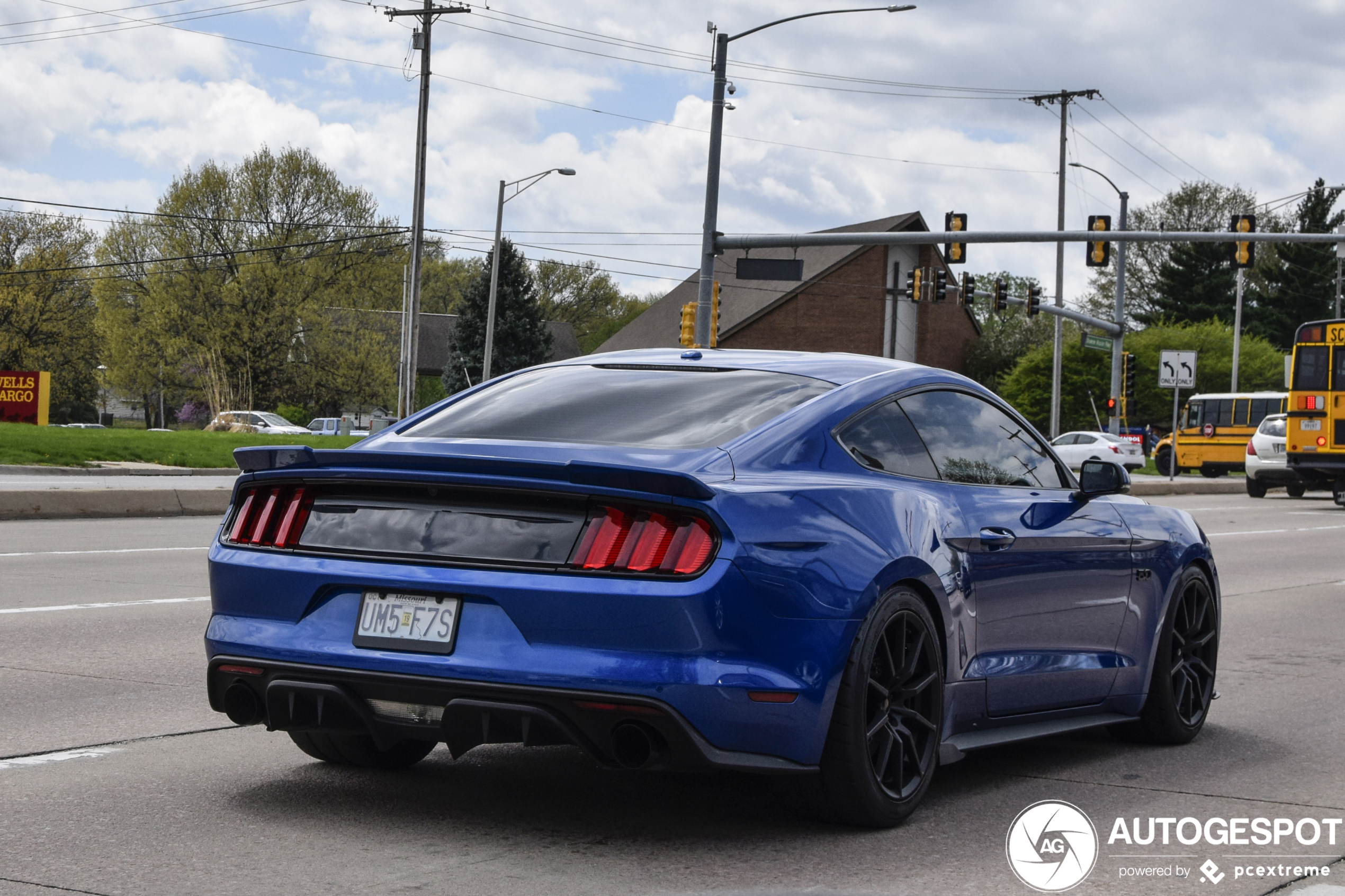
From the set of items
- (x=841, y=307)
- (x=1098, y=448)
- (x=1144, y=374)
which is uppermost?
(x=841, y=307)

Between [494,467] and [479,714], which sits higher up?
[494,467]

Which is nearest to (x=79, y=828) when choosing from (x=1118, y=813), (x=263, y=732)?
(x=263, y=732)

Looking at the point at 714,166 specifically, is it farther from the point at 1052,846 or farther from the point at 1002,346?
the point at 1002,346

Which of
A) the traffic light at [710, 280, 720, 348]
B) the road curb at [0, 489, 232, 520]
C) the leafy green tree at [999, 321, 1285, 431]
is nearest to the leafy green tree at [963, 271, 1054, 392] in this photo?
the leafy green tree at [999, 321, 1285, 431]

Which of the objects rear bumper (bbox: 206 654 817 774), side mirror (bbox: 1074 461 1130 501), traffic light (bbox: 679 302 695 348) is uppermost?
traffic light (bbox: 679 302 695 348)

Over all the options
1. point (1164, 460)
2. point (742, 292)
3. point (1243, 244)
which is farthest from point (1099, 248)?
point (742, 292)

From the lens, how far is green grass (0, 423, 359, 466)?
29484mm

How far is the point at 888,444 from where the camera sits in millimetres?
5152

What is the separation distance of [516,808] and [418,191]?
33.8 m

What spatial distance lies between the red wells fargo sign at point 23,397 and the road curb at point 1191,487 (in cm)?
2693

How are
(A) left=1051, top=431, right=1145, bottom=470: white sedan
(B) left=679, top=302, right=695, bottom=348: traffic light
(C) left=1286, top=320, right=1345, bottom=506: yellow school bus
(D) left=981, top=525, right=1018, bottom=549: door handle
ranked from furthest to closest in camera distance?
(A) left=1051, top=431, right=1145, bottom=470: white sedan
(B) left=679, top=302, right=695, bottom=348: traffic light
(C) left=1286, top=320, right=1345, bottom=506: yellow school bus
(D) left=981, top=525, right=1018, bottom=549: door handle

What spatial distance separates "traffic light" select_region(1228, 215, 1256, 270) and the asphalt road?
999 inches

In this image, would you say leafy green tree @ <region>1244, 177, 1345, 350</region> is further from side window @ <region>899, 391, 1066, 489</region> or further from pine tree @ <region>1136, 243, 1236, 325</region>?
side window @ <region>899, 391, 1066, 489</region>

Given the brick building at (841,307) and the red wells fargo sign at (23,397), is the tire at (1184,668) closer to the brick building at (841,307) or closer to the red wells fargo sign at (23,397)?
the red wells fargo sign at (23,397)
